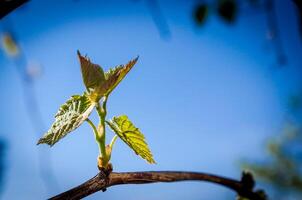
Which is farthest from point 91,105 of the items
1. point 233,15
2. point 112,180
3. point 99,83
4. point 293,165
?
point 293,165

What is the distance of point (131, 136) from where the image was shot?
735 mm

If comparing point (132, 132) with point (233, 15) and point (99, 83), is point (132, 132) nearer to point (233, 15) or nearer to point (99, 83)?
point (99, 83)

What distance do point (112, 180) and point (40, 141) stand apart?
0.55 ft

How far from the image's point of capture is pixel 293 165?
24.4 meters

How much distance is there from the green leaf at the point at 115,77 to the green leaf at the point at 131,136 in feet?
0.26

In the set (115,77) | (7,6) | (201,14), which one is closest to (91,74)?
(115,77)

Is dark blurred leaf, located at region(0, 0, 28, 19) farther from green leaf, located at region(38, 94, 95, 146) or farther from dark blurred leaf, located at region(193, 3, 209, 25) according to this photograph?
dark blurred leaf, located at region(193, 3, 209, 25)

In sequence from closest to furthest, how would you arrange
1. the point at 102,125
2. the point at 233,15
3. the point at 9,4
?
the point at 9,4 → the point at 102,125 → the point at 233,15

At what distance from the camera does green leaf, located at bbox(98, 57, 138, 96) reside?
645 mm

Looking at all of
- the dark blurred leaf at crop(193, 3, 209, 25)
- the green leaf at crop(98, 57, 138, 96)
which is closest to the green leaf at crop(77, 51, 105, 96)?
the green leaf at crop(98, 57, 138, 96)

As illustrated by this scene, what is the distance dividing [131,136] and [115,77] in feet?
0.50

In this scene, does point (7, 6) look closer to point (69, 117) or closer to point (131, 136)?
point (69, 117)

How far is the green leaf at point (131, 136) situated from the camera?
0.71 meters

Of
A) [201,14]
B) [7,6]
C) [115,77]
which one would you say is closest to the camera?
[7,6]
